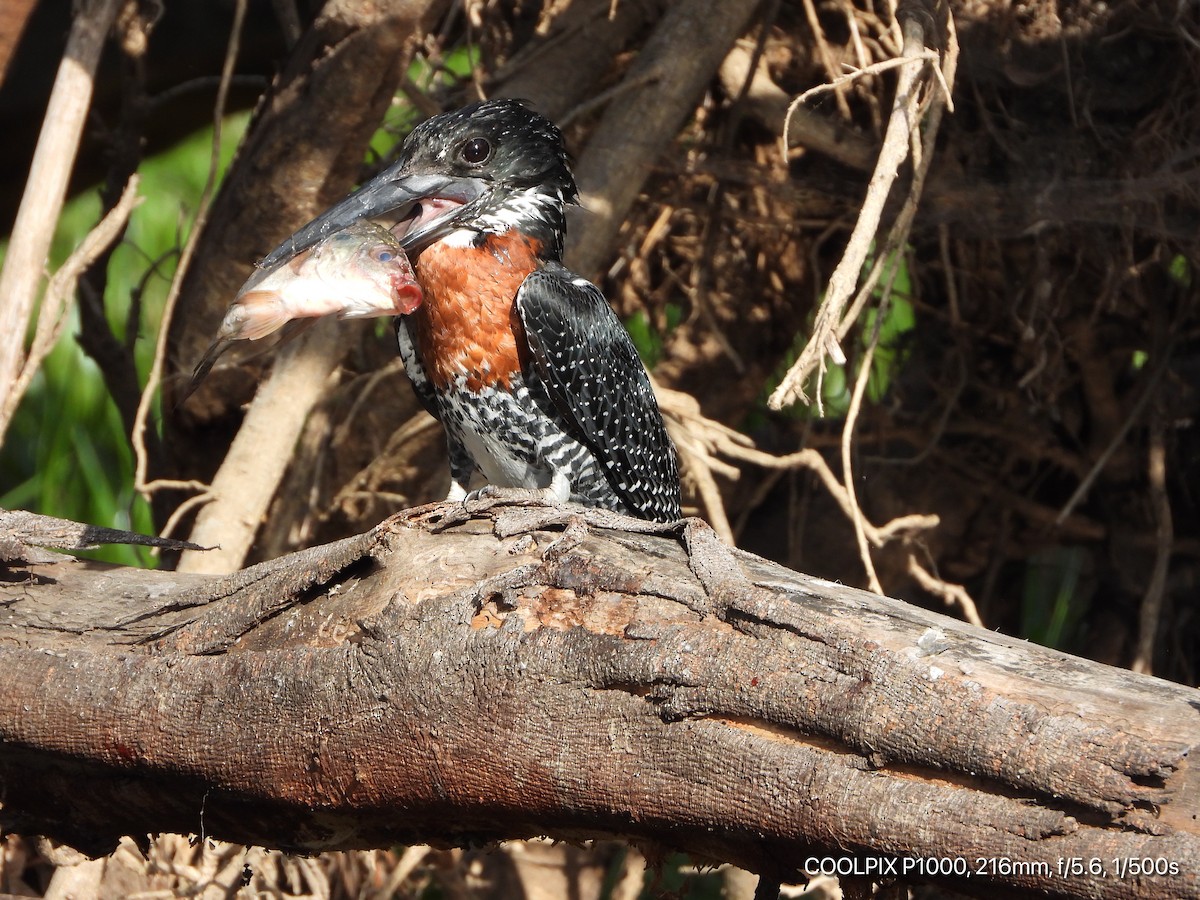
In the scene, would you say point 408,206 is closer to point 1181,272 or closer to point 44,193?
point 44,193

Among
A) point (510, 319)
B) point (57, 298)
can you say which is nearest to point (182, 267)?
point (57, 298)

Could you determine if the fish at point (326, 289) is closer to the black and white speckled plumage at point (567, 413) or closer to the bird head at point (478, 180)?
the bird head at point (478, 180)

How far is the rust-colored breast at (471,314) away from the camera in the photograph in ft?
9.14

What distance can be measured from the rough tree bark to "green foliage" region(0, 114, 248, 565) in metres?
2.39

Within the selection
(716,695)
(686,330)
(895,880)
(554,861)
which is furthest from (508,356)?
(554,861)

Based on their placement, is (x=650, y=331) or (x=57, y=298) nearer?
(x=57, y=298)

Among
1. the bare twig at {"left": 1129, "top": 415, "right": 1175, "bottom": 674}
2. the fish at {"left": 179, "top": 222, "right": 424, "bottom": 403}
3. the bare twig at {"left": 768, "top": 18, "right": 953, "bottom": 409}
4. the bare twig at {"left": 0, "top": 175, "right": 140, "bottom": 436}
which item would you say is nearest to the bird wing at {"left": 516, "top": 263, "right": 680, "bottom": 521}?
the fish at {"left": 179, "top": 222, "right": 424, "bottom": 403}

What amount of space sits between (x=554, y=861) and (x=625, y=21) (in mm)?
2640

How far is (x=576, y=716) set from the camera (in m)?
1.48

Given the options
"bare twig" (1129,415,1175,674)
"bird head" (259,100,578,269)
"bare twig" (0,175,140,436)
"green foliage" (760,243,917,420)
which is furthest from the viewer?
"green foliage" (760,243,917,420)

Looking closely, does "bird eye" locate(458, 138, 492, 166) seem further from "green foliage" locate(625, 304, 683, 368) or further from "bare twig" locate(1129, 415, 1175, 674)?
"bare twig" locate(1129, 415, 1175, 674)

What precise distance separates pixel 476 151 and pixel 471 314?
360 millimetres

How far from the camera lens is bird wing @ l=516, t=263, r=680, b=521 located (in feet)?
8.99

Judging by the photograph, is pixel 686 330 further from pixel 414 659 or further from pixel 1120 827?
pixel 1120 827
